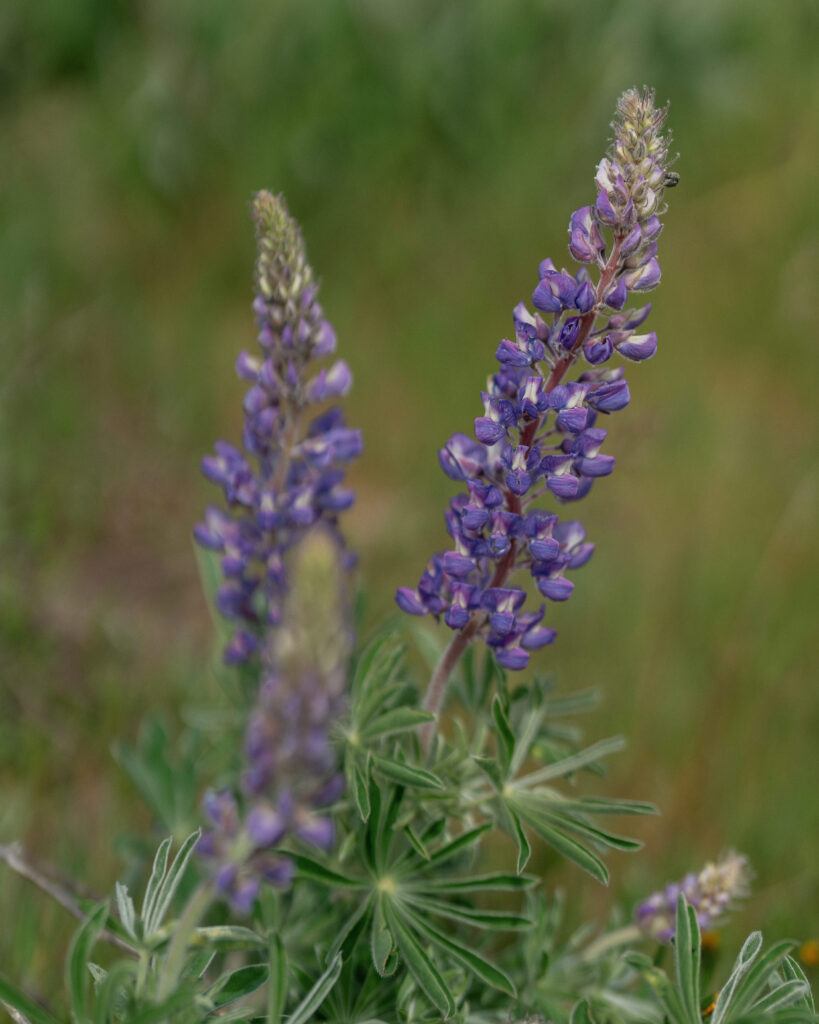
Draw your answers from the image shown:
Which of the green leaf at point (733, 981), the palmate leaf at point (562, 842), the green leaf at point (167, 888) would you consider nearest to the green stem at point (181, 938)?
the green leaf at point (167, 888)

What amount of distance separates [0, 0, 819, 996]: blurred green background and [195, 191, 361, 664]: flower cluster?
911 mm

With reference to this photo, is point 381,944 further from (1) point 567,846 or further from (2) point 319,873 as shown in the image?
(1) point 567,846

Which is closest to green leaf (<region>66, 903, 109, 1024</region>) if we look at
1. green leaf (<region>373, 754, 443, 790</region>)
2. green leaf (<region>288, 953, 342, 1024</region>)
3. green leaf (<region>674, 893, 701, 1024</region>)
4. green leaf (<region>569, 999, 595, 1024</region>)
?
green leaf (<region>288, 953, 342, 1024</region>)

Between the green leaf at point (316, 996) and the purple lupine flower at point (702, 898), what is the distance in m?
0.62

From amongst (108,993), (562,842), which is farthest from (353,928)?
(108,993)

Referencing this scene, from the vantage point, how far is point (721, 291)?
441 centimetres

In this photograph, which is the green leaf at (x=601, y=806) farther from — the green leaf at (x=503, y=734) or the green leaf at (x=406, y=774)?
the green leaf at (x=406, y=774)

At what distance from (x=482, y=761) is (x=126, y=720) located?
4.97 feet

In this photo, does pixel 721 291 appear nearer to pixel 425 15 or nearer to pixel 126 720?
pixel 425 15

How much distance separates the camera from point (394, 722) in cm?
170

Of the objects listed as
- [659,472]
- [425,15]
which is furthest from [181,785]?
[425,15]

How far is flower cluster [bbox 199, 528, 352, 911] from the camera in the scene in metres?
1.03

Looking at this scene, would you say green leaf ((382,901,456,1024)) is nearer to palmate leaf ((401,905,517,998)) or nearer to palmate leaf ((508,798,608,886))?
palmate leaf ((401,905,517,998))

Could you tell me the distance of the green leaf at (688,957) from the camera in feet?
5.03
